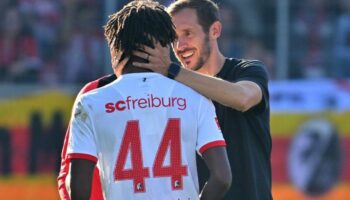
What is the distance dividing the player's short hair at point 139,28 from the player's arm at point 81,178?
0.42 meters

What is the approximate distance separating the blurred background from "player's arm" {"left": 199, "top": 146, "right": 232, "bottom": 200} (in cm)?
809

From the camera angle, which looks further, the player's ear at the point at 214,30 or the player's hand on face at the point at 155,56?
the player's ear at the point at 214,30

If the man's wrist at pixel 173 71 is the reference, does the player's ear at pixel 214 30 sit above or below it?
above

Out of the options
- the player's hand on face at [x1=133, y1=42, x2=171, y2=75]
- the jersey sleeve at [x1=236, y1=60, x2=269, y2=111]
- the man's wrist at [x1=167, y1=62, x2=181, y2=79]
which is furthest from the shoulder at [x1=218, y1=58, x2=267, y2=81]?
the player's hand on face at [x1=133, y1=42, x2=171, y2=75]

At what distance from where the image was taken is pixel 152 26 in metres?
3.83

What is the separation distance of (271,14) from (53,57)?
2538mm

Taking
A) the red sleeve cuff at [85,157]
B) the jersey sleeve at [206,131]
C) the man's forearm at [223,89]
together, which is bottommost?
the red sleeve cuff at [85,157]

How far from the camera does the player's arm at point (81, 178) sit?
376 centimetres

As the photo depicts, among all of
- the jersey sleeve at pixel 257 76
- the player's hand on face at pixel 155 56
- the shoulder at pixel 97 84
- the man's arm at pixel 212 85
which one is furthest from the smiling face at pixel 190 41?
the player's hand on face at pixel 155 56

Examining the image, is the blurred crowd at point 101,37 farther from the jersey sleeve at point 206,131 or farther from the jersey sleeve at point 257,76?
the jersey sleeve at point 206,131

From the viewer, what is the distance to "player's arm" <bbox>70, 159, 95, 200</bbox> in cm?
376

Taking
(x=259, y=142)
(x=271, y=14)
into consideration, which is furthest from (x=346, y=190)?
(x=259, y=142)

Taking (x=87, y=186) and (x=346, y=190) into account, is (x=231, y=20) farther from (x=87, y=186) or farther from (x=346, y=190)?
(x=87, y=186)

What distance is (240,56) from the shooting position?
12.1m
